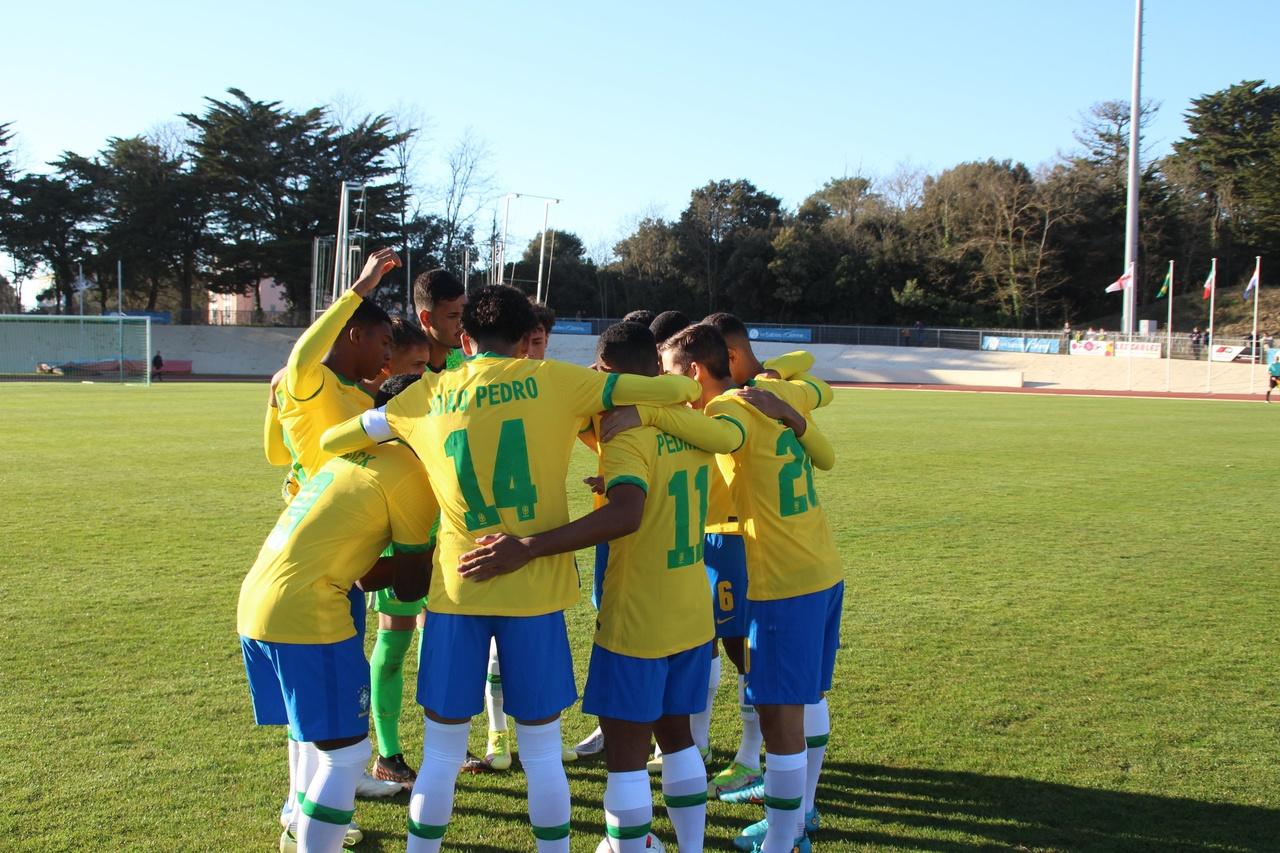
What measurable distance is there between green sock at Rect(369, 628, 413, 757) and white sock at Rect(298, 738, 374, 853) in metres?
1.06

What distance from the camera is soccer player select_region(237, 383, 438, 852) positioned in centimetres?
302

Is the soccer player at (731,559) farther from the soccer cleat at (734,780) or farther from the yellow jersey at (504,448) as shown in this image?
the yellow jersey at (504,448)

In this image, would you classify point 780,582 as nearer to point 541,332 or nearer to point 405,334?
point 541,332

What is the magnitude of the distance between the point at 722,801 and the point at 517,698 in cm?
153

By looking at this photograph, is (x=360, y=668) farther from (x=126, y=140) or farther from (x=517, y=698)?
(x=126, y=140)

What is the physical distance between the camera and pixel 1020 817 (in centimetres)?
392

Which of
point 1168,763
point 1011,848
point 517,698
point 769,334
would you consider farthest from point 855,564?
point 769,334

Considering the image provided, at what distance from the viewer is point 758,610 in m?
3.62

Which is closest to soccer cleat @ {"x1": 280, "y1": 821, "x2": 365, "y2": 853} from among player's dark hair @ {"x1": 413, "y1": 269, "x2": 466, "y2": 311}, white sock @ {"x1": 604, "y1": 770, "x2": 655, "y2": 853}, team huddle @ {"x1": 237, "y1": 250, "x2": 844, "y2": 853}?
team huddle @ {"x1": 237, "y1": 250, "x2": 844, "y2": 853}

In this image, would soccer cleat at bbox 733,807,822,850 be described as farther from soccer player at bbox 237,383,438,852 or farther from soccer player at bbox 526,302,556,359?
soccer player at bbox 526,302,556,359

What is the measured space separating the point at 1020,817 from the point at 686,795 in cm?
154

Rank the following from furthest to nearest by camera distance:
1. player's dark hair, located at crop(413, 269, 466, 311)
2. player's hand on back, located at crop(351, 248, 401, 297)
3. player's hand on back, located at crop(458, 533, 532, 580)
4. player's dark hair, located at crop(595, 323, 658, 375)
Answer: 1. player's dark hair, located at crop(413, 269, 466, 311)
2. player's hand on back, located at crop(351, 248, 401, 297)
3. player's dark hair, located at crop(595, 323, 658, 375)
4. player's hand on back, located at crop(458, 533, 532, 580)

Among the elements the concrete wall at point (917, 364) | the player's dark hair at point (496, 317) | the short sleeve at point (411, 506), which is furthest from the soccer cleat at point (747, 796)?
the concrete wall at point (917, 364)

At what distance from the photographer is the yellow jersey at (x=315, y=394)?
141 inches
